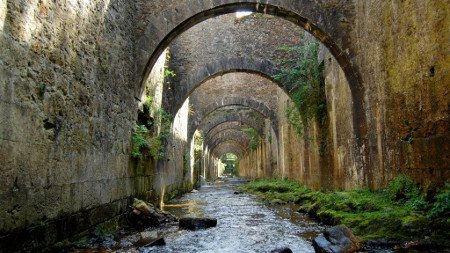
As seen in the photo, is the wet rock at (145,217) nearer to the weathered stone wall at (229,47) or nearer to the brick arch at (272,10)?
the brick arch at (272,10)

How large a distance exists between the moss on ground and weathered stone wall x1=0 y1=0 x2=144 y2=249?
3.32 meters

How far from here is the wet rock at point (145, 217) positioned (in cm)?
627

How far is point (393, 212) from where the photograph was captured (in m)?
4.61

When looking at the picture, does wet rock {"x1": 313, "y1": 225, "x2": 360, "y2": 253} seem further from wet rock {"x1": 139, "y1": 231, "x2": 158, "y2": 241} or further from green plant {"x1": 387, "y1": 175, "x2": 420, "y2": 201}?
wet rock {"x1": 139, "y1": 231, "x2": 158, "y2": 241}

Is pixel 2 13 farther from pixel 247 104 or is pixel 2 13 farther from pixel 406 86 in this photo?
pixel 247 104

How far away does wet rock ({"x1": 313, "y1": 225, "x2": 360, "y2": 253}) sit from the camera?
369 centimetres

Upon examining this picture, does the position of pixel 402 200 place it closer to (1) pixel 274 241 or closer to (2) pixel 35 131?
(1) pixel 274 241

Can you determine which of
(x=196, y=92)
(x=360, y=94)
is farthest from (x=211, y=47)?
(x=360, y=94)

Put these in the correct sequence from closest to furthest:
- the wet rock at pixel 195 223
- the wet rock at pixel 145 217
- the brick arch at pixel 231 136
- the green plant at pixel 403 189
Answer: the green plant at pixel 403 189, the wet rock at pixel 195 223, the wet rock at pixel 145 217, the brick arch at pixel 231 136

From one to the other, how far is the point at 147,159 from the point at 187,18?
3140 mm

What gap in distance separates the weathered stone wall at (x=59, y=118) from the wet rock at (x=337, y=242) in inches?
107

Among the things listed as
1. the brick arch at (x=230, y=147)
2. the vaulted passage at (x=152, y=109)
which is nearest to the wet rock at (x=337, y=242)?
the vaulted passage at (x=152, y=109)

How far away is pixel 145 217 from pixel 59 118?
9.64ft

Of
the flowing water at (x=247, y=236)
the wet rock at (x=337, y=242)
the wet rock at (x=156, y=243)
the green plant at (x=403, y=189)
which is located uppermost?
the green plant at (x=403, y=189)
